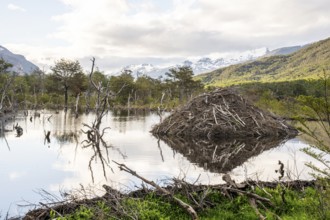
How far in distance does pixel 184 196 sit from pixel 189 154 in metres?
9.78

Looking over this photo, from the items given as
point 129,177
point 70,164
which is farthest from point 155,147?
point 129,177

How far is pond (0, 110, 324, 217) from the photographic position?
38.1ft

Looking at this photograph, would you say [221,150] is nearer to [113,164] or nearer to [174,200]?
[113,164]

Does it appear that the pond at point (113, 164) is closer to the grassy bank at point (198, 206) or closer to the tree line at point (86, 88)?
the grassy bank at point (198, 206)

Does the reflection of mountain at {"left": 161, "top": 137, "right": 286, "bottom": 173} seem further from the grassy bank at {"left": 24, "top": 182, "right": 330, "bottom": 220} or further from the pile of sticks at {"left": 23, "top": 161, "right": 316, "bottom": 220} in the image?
the grassy bank at {"left": 24, "top": 182, "right": 330, "bottom": 220}

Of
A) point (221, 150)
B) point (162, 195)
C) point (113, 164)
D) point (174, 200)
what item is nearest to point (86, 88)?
point (221, 150)

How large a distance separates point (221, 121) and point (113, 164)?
507 inches

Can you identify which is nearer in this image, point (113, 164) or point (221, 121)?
point (113, 164)

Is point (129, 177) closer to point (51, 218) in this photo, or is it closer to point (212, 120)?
point (51, 218)

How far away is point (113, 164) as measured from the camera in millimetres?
16031

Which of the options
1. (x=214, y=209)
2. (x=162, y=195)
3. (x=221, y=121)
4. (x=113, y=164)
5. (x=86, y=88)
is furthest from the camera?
(x=86, y=88)

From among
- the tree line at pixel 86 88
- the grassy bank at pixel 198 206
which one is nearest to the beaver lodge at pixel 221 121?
the grassy bank at pixel 198 206

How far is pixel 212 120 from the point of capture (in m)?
27.4

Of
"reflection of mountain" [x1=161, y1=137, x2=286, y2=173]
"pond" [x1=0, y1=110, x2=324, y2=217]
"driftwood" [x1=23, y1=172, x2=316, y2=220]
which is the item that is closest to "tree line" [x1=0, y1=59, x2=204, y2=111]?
"reflection of mountain" [x1=161, y1=137, x2=286, y2=173]
